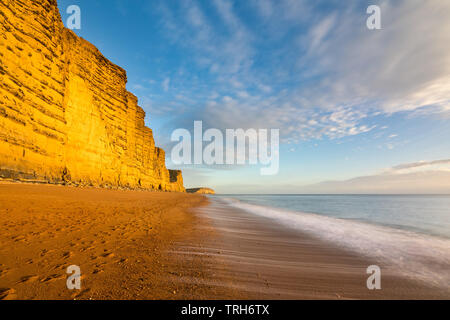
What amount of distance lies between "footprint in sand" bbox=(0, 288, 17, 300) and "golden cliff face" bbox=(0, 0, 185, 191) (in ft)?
49.0

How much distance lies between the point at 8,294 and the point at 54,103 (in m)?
21.0

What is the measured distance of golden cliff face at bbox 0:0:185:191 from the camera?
42.9 ft

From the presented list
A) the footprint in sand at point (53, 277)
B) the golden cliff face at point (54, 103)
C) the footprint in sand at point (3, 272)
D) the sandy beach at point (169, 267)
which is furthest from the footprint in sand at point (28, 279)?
the golden cliff face at point (54, 103)

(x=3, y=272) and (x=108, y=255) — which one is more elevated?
(x=3, y=272)

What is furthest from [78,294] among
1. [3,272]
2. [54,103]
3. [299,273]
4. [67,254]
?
[54,103]

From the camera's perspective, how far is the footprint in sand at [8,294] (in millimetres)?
2151

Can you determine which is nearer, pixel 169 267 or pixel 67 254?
pixel 169 267

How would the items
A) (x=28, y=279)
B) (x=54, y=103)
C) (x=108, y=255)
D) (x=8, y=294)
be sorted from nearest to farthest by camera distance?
(x=8, y=294) < (x=28, y=279) < (x=108, y=255) < (x=54, y=103)

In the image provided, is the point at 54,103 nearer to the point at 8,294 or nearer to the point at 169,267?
the point at 8,294

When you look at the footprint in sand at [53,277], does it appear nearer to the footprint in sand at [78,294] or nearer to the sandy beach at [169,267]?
the sandy beach at [169,267]

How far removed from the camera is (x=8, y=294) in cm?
220

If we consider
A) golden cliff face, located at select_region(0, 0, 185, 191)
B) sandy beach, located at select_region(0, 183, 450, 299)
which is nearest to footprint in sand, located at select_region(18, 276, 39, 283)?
sandy beach, located at select_region(0, 183, 450, 299)

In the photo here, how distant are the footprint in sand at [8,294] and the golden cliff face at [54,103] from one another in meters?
14.9

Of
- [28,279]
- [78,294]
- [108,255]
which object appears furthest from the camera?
[108,255]
